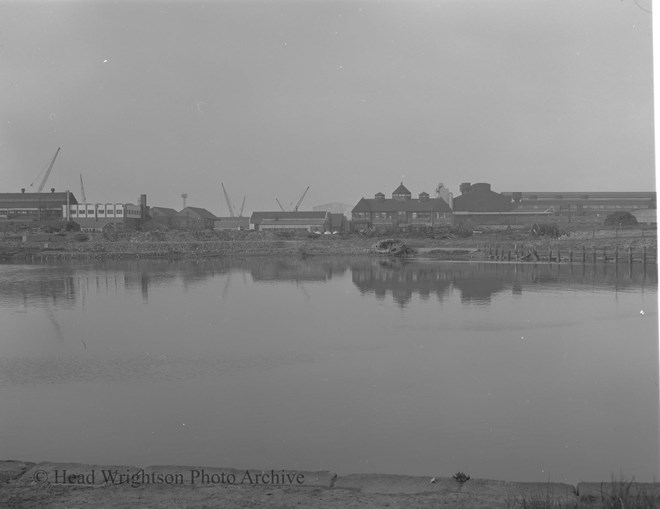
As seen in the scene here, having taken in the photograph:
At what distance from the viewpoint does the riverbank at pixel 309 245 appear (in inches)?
1358

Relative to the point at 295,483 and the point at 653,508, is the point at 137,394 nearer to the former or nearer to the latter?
the point at 295,483

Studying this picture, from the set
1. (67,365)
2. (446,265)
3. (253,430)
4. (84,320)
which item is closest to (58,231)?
(446,265)

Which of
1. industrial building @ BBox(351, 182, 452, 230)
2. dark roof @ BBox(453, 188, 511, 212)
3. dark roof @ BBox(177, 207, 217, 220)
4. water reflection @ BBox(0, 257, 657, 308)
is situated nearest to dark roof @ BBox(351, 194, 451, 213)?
industrial building @ BBox(351, 182, 452, 230)

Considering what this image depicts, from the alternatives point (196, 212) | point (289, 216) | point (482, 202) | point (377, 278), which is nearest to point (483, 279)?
point (377, 278)

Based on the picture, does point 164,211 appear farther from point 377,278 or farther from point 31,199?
point 377,278

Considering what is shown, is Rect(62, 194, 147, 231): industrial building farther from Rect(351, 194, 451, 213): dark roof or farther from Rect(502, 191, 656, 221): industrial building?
Rect(502, 191, 656, 221): industrial building

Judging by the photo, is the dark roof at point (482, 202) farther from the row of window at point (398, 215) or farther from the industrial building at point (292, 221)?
the industrial building at point (292, 221)

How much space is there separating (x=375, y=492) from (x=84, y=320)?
377 inches

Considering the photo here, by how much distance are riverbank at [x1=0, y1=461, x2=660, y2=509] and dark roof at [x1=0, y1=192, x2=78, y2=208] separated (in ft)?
209

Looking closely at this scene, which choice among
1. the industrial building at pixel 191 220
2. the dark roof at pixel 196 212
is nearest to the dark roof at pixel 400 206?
the industrial building at pixel 191 220

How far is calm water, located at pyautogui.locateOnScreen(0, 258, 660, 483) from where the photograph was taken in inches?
213

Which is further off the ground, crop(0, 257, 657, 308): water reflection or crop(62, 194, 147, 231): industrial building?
crop(62, 194, 147, 231): industrial building

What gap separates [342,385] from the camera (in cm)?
749

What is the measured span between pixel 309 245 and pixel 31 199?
108 feet
